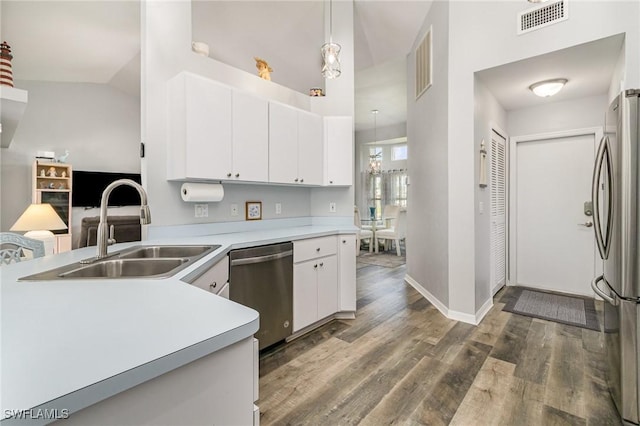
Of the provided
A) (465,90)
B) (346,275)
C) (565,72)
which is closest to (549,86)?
(565,72)

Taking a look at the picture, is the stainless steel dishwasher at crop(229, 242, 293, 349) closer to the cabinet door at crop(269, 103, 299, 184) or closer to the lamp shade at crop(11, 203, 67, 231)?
the cabinet door at crop(269, 103, 299, 184)

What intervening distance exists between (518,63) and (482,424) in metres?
2.83

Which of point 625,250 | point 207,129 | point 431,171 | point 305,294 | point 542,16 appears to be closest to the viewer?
point 625,250

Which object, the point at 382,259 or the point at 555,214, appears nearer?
the point at 555,214

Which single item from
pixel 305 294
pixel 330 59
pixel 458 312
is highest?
pixel 330 59

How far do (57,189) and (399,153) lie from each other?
25.0 feet

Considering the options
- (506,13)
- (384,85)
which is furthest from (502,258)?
(384,85)

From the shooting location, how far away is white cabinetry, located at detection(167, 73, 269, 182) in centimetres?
222

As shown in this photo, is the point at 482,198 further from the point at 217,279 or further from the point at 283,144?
the point at 217,279

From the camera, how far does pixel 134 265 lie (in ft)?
5.21

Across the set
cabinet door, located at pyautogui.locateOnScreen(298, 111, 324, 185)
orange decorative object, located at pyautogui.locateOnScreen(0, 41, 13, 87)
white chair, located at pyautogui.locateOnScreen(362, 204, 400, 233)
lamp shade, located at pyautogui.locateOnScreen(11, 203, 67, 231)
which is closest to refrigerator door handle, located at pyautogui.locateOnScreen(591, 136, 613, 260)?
cabinet door, located at pyautogui.locateOnScreen(298, 111, 324, 185)

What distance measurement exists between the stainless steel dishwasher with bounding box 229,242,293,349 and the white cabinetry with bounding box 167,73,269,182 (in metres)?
0.70

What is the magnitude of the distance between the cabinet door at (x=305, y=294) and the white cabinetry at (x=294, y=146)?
0.85 metres

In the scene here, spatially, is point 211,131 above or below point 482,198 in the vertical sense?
above
